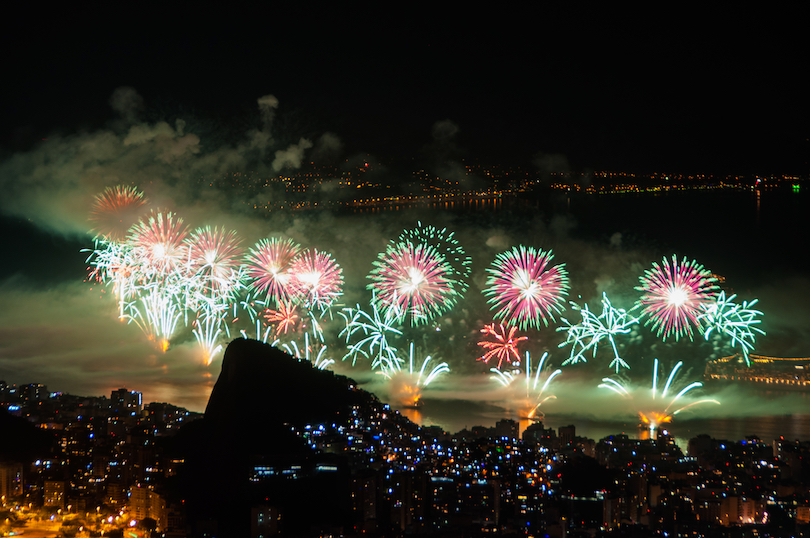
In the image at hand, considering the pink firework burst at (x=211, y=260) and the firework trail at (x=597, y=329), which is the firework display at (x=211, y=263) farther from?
the firework trail at (x=597, y=329)

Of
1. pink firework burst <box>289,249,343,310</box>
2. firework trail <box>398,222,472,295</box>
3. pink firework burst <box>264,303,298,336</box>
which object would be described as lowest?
pink firework burst <box>264,303,298,336</box>

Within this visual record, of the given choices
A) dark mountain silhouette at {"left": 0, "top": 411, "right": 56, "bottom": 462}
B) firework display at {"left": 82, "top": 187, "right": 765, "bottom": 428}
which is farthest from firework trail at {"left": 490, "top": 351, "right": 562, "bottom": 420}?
dark mountain silhouette at {"left": 0, "top": 411, "right": 56, "bottom": 462}

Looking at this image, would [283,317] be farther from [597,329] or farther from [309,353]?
[597,329]

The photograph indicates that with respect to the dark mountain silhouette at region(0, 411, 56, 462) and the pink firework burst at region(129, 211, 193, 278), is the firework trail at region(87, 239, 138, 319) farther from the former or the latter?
the dark mountain silhouette at region(0, 411, 56, 462)

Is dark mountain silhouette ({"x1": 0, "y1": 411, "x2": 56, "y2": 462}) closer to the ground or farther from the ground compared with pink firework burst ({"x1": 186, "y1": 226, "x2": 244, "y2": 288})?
closer to the ground

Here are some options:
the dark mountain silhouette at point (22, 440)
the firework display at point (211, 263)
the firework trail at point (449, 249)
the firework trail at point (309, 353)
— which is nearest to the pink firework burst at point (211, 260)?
the firework display at point (211, 263)

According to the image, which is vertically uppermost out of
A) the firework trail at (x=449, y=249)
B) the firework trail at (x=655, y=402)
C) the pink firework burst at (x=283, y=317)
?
the firework trail at (x=449, y=249)

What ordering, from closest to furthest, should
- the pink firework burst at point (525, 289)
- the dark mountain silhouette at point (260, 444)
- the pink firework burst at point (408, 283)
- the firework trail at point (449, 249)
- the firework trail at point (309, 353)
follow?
the dark mountain silhouette at point (260, 444)
the pink firework burst at point (525, 289)
the pink firework burst at point (408, 283)
the firework trail at point (309, 353)
the firework trail at point (449, 249)
